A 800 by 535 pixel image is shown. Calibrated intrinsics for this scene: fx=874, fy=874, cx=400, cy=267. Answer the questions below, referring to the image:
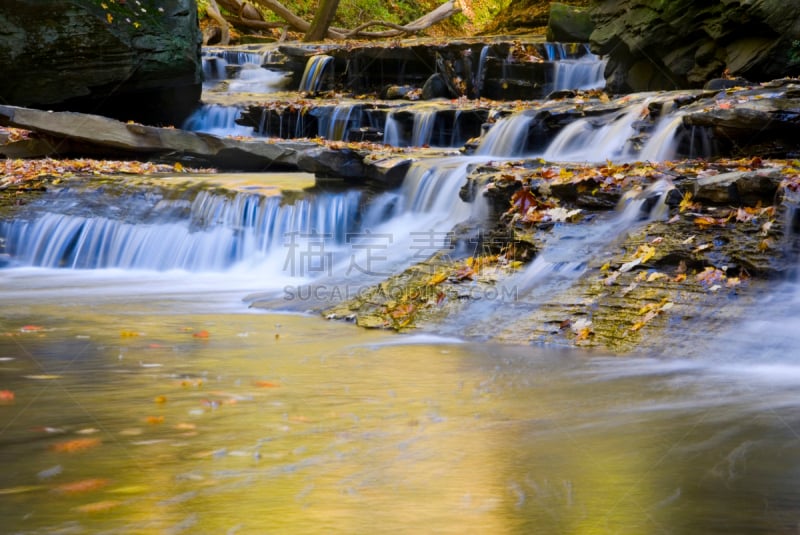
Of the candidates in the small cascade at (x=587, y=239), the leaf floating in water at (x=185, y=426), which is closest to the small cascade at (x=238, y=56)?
the small cascade at (x=587, y=239)

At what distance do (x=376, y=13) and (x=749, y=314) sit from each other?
31533 millimetres

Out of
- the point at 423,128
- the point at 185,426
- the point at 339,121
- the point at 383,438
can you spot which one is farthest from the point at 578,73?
the point at 185,426

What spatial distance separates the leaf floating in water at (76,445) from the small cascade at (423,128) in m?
13.0

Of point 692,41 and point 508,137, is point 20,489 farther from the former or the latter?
point 692,41

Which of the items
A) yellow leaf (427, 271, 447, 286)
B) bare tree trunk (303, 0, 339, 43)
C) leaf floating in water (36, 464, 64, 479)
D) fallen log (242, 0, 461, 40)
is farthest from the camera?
fallen log (242, 0, 461, 40)

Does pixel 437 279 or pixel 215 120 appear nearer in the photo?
pixel 437 279

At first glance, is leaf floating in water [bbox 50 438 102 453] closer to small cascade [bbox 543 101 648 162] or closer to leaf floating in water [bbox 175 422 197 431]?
leaf floating in water [bbox 175 422 197 431]

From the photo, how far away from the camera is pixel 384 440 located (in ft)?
13.8

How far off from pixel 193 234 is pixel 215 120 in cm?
816

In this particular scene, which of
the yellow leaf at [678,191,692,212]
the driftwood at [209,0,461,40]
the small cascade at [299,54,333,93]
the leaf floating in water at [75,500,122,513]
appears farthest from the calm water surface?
the driftwood at [209,0,461,40]

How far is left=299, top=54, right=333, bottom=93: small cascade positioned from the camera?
2175 centimetres

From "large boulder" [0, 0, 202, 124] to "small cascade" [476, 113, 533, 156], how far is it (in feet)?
24.2

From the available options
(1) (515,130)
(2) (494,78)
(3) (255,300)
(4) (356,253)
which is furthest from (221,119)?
(3) (255,300)

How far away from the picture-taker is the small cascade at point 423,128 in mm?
16469
